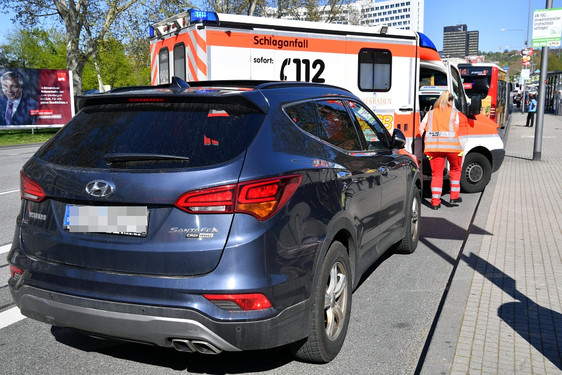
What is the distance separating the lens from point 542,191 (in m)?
10.6

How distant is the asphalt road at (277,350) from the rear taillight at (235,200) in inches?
48.8

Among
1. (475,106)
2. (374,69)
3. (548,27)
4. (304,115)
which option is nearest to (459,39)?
Result: (548,27)

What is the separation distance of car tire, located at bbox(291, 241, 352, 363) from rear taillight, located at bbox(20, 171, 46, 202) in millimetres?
1692

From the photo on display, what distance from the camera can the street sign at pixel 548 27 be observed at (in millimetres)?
14344

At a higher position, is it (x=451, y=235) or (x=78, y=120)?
(x=78, y=120)

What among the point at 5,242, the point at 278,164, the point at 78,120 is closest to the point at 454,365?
the point at 278,164

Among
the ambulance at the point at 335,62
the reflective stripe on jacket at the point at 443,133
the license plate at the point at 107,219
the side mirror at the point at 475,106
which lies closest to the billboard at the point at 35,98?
the ambulance at the point at 335,62

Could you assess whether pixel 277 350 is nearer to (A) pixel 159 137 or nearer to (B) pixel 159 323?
(B) pixel 159 323

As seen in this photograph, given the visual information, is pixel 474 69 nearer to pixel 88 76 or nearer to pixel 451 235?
pixel 451 235

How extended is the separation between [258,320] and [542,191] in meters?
9.25

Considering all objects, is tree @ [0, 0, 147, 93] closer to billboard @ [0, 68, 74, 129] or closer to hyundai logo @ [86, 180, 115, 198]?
billboard @ [0, 68, 74, 129]

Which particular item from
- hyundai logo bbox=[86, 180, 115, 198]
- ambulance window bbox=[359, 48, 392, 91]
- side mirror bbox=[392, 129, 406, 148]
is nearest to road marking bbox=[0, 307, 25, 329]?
hyundai logo bbox=[86, 180, 115, 198]

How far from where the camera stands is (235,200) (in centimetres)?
287

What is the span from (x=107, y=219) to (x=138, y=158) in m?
0.37
